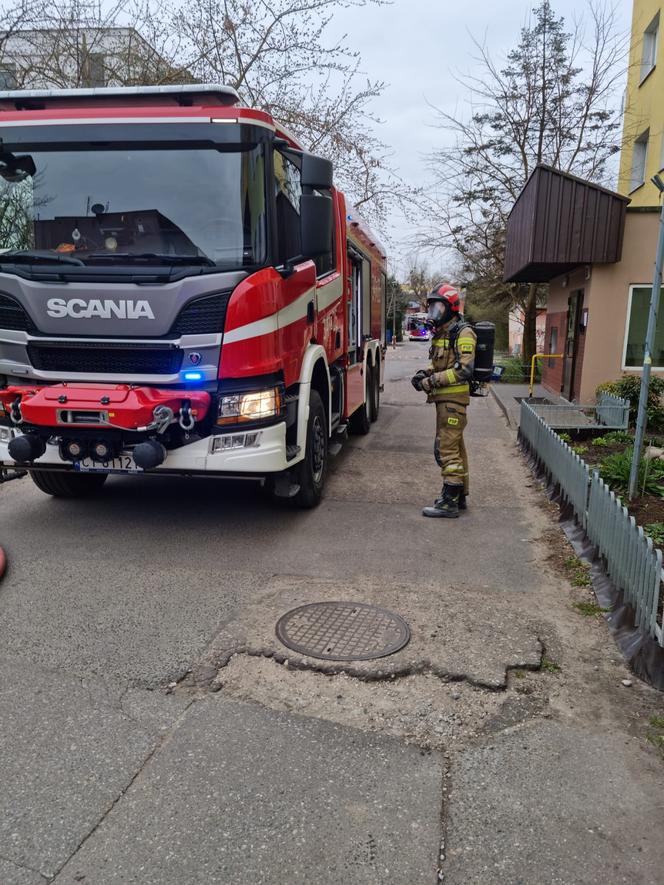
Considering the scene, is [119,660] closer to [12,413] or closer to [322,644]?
[322,644]

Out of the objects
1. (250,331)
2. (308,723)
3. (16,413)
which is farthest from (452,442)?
(16,413)

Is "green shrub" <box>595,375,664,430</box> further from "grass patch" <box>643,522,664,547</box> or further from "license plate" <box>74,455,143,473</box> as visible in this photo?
"license plate" <box>74,455,143,473</box>

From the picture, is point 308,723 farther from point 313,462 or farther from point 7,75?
point 7,75

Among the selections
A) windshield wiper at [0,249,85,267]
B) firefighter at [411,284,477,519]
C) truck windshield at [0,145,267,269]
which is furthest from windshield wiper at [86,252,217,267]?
firefighter at [411,284,477,519]

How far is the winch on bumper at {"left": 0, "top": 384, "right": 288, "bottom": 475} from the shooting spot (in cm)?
459

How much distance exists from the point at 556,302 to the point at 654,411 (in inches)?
272

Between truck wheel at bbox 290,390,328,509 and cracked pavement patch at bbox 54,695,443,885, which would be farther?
truck wheel at bbox 290,390,328,509

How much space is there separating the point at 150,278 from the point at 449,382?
2755 mm

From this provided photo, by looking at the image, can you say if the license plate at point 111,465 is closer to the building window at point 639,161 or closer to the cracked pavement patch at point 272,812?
the cracked pavement patch at point 272,812

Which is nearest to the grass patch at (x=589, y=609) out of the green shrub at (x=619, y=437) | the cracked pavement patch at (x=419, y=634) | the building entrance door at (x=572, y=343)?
the cracked pavement patch at (x=419, y=634)

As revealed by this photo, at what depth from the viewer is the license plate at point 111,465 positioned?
4.84 meters

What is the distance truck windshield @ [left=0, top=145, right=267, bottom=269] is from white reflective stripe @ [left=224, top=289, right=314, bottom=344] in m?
0.42

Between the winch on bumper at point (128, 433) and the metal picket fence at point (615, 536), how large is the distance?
7.74ft

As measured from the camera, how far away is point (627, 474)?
6148mm
